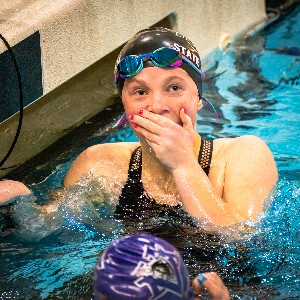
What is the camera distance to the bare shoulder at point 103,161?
4.35 m

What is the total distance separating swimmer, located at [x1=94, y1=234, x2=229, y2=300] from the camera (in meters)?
2.31

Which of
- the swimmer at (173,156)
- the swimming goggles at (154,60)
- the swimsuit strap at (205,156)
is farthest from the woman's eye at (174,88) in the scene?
the swimsuit strap at (205,156)

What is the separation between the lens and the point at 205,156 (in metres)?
4.09

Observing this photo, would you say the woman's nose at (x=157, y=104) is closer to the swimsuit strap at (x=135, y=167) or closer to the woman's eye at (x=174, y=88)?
the woman's eye at (x=174, y=88)

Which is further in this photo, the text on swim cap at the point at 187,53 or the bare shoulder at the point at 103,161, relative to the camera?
the bare shoulder at the point at 103,161

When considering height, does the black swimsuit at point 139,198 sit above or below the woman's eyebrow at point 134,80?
below

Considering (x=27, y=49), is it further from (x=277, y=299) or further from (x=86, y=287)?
(x=277, y=299)

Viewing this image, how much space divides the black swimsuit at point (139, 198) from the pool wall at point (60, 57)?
1.18m

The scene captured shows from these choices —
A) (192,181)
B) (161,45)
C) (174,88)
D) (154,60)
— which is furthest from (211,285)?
(161,45)

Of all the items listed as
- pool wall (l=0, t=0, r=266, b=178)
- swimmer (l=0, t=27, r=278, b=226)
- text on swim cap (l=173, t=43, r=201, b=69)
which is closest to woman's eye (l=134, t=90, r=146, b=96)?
swimmer (l=0, t=27, r=278, b=226)

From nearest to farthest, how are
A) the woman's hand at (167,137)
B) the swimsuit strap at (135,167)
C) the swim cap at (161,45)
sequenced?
the woman's hand at (167,137)
the swim cap at (161,45)
the swimsuit strap at (135,167)

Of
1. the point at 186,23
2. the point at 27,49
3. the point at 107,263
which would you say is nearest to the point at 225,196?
the point at 107,263

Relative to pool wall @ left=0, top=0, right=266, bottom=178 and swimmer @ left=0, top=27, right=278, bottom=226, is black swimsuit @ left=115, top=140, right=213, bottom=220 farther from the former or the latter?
pool wall @ left=0, top=0, right=266, bottom=178

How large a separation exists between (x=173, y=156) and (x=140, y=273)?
1434 millimetres
